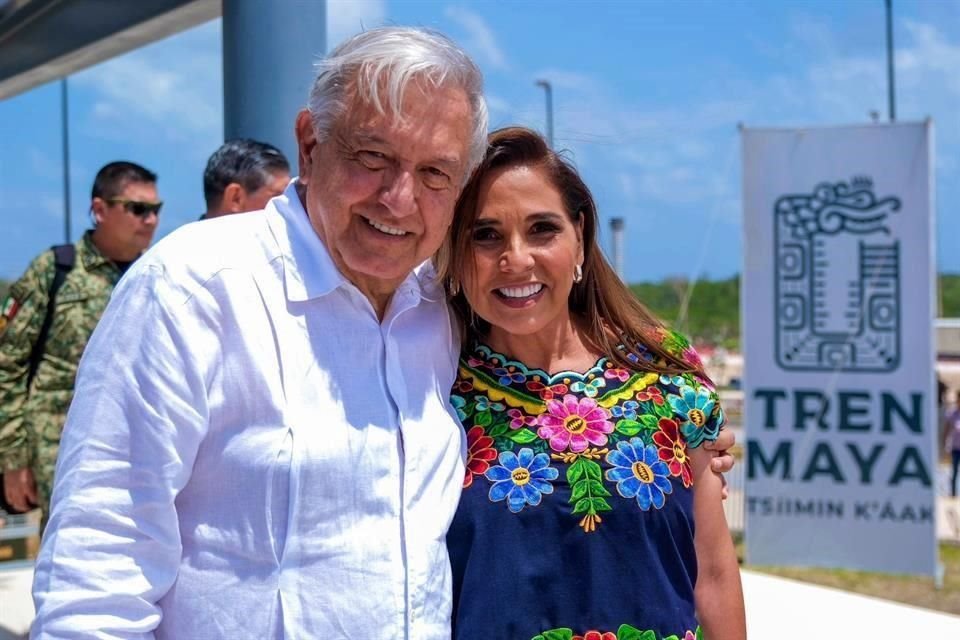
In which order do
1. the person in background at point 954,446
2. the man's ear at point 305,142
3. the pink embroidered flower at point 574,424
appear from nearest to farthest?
1. the man's ear at point 305,142
2. the pink embroidered flower at point 574,424
3. the person in background at point 954,446

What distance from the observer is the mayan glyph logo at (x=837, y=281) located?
8.27 m

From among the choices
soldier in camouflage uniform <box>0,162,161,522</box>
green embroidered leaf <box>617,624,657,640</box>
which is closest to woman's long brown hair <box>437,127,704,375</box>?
green embroidered leaf <box>617,624,657,640</box>

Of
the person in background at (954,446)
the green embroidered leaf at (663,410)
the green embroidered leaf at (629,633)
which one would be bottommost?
the person in background at (954,446)

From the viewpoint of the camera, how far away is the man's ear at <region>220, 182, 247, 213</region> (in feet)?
12.2

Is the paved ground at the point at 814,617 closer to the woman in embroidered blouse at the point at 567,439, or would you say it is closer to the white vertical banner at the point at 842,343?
the woman in embroidered blouse at the point at 567,439

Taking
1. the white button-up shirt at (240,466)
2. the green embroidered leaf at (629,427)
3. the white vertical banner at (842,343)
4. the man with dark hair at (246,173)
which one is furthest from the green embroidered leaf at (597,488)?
the white vertical banner at (842,343)

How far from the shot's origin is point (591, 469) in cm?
194

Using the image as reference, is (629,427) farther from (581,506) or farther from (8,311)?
(8,311)

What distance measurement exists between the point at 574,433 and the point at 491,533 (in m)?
0.26

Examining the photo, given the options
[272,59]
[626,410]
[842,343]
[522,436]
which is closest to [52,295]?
[272,59]

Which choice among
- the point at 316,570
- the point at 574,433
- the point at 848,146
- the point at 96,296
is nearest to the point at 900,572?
the point at 848,146

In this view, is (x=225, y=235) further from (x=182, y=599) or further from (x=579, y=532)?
(x=579, y=532)

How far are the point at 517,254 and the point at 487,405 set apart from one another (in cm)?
30

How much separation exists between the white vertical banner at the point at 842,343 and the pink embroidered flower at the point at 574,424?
6682mm
